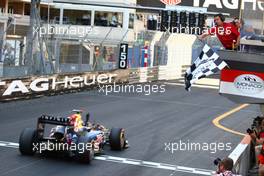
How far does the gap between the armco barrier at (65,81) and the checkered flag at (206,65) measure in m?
10.2

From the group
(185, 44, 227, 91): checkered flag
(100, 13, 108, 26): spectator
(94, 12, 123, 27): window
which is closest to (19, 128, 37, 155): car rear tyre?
(185, 44, 227, 91): checkered flag

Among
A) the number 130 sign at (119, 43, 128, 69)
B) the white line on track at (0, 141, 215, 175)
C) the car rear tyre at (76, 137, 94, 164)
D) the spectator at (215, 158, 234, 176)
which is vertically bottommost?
the white line on track at (0, 141, 215, 175)

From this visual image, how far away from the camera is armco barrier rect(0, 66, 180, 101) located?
19.3 meters

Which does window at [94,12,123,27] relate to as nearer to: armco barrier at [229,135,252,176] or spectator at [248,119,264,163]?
spectator at [248,119,264,163]

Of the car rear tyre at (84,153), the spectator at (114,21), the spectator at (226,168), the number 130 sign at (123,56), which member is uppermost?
the spectator at (114,21)

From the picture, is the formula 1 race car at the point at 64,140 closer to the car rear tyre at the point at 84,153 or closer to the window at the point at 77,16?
the car rear tyre at the point at 84,153

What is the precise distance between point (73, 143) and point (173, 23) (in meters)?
26.9

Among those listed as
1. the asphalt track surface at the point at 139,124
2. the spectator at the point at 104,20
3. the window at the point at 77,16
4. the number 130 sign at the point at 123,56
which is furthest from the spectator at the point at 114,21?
the asphalt track surface at the point at 139,124

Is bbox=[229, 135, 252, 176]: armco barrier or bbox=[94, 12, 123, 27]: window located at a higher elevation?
bbox=[94, 12, 123, 27]: window

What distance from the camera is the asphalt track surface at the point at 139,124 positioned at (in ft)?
35.6

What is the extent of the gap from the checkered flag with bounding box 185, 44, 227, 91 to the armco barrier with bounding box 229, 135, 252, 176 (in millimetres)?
1397

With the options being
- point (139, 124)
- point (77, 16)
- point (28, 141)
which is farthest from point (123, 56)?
point (77, 16)

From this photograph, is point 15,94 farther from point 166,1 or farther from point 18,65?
point 166,1

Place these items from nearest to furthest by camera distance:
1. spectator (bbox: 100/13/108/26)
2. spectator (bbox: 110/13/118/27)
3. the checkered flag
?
the checkered flag
spectator (bbox: 110/13/118/27)
spectator (bbox: 100/13/108/26)
